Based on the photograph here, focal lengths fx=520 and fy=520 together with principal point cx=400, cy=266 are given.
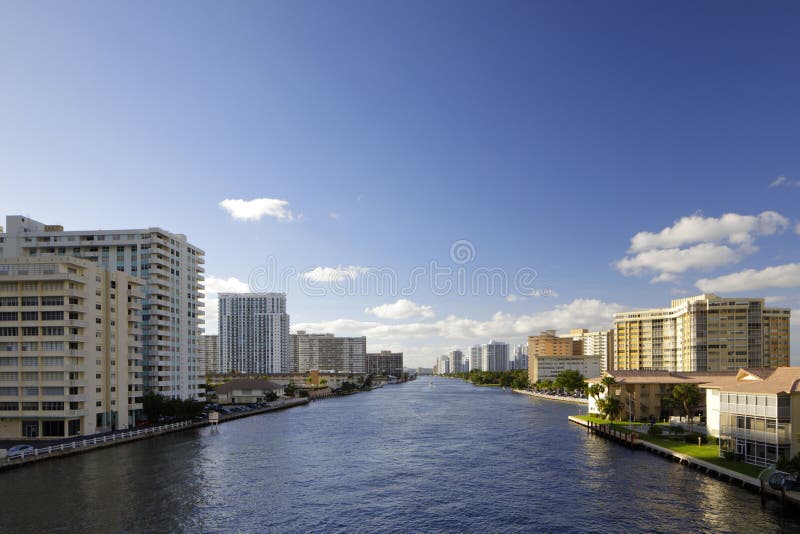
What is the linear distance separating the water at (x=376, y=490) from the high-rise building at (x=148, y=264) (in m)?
38.1

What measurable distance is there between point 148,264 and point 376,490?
94.5 m

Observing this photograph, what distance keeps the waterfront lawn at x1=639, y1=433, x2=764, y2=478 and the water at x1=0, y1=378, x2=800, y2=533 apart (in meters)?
2.88

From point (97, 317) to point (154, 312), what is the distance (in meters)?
32.7

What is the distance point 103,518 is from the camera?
4703cm

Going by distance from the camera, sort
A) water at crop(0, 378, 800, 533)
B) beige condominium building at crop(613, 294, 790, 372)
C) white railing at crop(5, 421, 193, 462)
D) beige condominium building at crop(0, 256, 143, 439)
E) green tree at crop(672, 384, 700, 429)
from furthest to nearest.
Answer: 1. beige condominium building at crop(613, 294, 790, 372)
2. green tree at crop(672, 384, 700, 429)
3. beige condominium building at crop(0, 256, 143, 439)
4. white railing at crop(5, 421, 193, 462)
5. water at crop(0, 378, 800, 533)

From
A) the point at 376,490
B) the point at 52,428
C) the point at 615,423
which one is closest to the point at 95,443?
the point at 52,428

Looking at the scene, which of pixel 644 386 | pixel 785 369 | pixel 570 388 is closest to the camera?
pixel 785 369

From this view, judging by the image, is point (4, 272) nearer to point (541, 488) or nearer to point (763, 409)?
point (541, 488)

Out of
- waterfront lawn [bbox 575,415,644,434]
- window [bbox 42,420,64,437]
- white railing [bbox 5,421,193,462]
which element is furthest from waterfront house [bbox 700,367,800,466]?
window [bbox 42,420,64,437]

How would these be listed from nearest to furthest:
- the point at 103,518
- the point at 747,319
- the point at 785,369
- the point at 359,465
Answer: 1. the point at 103,518
2. the point at 785,369
3. the point at 359,465
4. the point at 747,319

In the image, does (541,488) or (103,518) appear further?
(541,488)

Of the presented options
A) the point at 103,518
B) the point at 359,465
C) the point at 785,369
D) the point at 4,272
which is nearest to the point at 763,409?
the point at 785,369

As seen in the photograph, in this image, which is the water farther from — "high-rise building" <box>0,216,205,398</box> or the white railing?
"high-rise building" <box>0,216,205,398</box>

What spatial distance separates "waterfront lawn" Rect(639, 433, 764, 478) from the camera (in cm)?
5797
